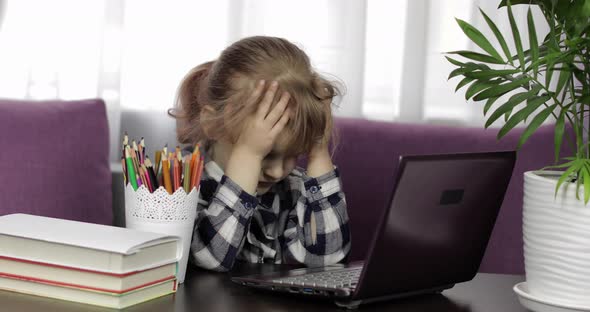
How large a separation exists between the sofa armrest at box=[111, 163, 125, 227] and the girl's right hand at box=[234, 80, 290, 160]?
0.75 metres

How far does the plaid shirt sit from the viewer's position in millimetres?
1342

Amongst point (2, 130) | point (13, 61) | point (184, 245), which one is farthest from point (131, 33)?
point (184, 245)

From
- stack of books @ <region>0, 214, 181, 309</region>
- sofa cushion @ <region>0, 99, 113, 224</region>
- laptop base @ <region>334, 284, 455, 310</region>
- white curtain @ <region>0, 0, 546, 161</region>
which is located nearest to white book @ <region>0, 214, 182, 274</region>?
Result: stack of books @ <region>0, 214, 181, 309</region>

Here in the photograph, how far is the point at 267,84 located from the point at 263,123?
0.26ft

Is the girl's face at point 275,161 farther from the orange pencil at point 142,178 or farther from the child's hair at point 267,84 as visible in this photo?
Result: the orange pencil at point 142,178

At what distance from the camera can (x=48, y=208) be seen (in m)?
1.85

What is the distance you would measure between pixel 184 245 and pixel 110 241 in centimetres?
17

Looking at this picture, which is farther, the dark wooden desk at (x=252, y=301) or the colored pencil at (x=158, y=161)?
the colored pencil at (x=158, y=161)

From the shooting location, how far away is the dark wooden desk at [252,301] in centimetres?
96

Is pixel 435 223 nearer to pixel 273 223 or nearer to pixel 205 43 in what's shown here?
pixel 273 223

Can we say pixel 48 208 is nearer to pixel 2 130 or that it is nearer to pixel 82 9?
pixel 2 130

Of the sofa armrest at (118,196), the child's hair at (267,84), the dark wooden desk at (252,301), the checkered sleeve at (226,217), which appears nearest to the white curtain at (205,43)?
the sofa armrest at (118,196)

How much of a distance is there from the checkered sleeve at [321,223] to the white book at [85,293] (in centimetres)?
51

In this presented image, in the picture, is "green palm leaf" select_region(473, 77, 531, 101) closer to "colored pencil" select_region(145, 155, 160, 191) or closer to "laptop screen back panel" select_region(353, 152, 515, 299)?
"laptop screen back panel" select_region(353, 152, 515, 299)
